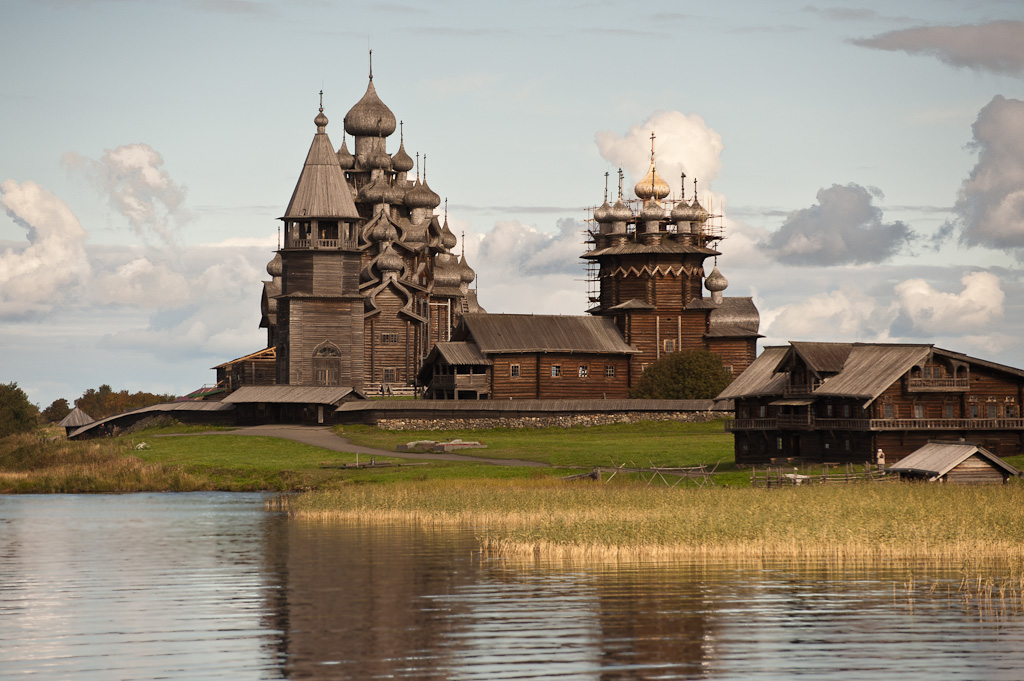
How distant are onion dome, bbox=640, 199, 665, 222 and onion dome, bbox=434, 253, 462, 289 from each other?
1402 centimetres

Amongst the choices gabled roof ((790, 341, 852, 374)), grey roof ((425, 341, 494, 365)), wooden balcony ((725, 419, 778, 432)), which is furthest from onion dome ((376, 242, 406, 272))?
gabled roof ((790, 341, 852, 374))

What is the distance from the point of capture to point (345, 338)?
79750 mm

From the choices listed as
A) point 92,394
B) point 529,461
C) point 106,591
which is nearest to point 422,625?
point 106,591

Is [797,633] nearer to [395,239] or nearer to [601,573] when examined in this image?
[601,573]

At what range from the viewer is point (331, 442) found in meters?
63.9

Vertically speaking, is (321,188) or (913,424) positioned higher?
(321,188)

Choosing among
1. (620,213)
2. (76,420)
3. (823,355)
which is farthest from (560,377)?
(823,355)

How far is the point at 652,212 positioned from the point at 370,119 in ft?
70.0

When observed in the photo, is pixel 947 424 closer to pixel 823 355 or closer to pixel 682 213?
pixel 823 355

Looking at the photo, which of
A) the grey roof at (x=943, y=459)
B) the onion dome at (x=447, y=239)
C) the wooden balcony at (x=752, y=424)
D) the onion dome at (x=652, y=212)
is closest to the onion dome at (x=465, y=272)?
the onion dome at (x=447, y=239)

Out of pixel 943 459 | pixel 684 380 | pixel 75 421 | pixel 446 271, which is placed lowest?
pixel 943 459

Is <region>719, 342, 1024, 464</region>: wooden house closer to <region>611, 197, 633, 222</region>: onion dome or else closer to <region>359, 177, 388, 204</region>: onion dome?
<region>611, 197, 633, 222</region>: onion dome

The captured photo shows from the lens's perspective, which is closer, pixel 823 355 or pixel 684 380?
pixel 823 355

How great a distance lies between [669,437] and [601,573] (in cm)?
4237
